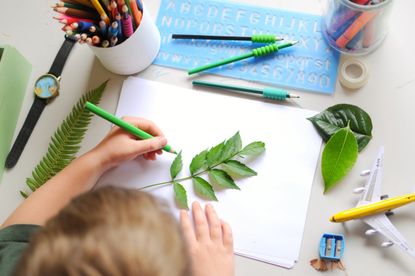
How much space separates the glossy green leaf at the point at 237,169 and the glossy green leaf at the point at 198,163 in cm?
3

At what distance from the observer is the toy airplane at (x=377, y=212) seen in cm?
59

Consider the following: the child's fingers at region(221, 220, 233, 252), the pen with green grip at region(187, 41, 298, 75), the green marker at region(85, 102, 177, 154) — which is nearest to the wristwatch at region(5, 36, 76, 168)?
the green marker at region(85, 102, 177, 154)

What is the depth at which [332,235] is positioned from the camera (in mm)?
603

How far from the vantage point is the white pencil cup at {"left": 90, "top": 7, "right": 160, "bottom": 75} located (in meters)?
0.64

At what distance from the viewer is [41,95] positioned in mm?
702

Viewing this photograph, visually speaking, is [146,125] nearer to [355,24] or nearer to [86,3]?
[86,3]

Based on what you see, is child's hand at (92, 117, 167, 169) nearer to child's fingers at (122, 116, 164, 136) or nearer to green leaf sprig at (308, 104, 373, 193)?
child's fingers at (122, 116, 164, 136)

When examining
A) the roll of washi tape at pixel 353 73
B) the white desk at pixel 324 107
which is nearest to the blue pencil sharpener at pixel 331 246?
the white desk at pixel 324 107

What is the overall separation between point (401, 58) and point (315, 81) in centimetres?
13

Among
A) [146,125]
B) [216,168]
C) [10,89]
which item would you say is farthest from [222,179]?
[10,89]

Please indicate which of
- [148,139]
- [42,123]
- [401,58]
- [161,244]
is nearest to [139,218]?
[161,244]

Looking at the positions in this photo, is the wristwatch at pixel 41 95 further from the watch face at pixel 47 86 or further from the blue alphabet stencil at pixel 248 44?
the blue alphabet stencil at pixel 248 44

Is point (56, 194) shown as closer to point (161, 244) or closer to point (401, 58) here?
point (161, 244)

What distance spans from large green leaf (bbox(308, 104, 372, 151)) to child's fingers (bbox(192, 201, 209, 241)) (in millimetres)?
208
